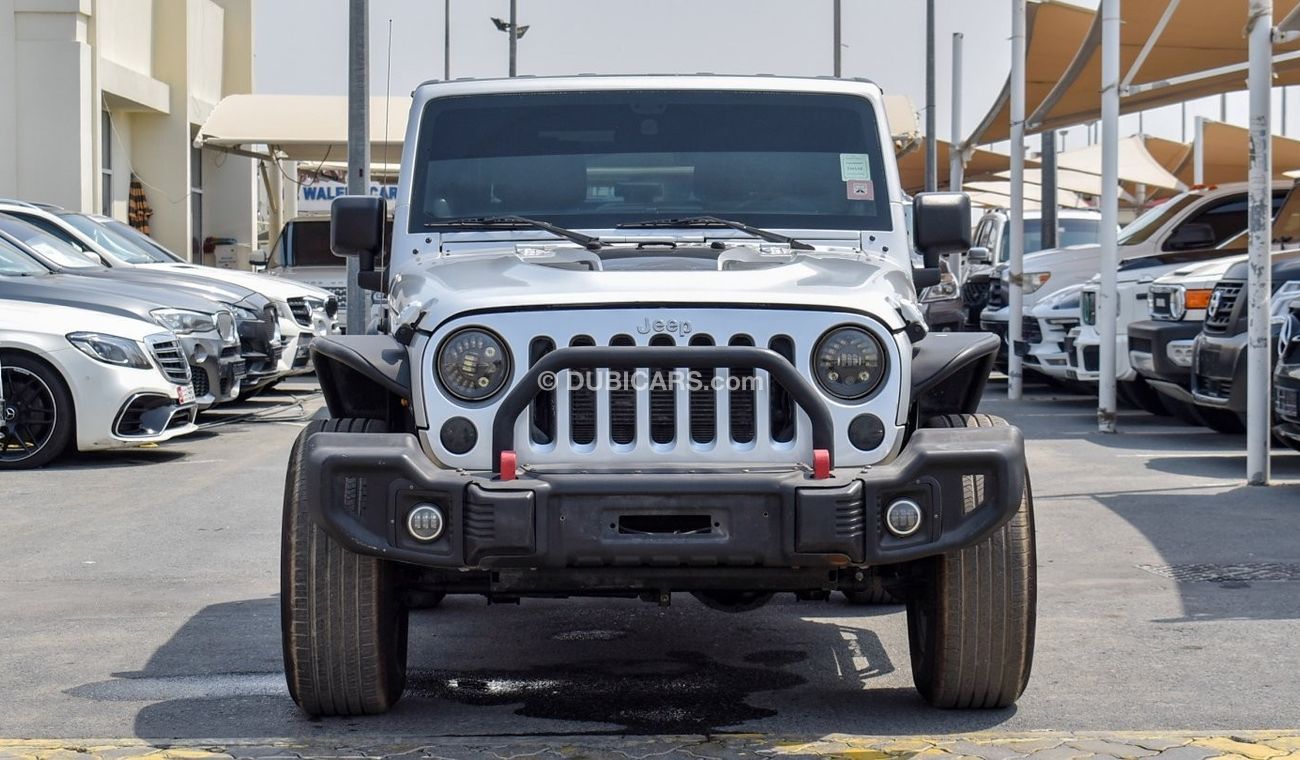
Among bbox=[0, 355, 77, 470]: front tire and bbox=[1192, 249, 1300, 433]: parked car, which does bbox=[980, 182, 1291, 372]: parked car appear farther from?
bbox=[0, 355, 77, 470]: front tire

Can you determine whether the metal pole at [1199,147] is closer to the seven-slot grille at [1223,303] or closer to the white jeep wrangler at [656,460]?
the seven-slot grille at [1223,303]

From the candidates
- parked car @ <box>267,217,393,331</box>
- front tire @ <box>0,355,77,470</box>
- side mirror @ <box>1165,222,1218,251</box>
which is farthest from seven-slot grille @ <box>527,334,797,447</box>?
parked car @ <box>267,217,393,331</box>

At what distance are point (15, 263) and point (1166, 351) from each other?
8.23 meters

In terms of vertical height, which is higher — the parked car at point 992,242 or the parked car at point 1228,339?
the parked car at point 992,242

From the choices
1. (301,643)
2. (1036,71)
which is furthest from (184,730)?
(1036,71)

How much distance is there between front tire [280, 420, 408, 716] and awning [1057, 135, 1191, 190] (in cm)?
3181

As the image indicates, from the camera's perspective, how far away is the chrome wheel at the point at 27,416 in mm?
11742

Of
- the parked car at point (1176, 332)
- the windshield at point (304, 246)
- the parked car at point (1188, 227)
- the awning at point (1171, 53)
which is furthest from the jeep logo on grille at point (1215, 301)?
the windshield at point (304, 246)

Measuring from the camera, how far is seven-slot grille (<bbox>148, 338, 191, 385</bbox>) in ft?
39.7

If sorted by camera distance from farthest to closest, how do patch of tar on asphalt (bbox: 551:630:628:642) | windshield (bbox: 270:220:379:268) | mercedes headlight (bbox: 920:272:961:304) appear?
windshield (bbox: 270:220:379:268)
mercedes headlight (bbox: 920:272:961:304)
patch of tar on asphalt (bbox: 551:630:628:642)

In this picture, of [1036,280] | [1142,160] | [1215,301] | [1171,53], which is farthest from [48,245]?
[1142,160]

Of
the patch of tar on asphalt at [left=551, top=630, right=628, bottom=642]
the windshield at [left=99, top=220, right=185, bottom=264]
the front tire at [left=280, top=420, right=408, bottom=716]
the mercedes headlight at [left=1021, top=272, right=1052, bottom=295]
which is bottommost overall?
the patch of tar on asphalt at [left=551, top=630, right=628, bottom=642]

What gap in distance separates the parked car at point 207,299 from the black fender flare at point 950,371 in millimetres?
8334

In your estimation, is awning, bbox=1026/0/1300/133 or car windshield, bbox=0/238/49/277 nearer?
car windshield, bbox=0/238/49/277
